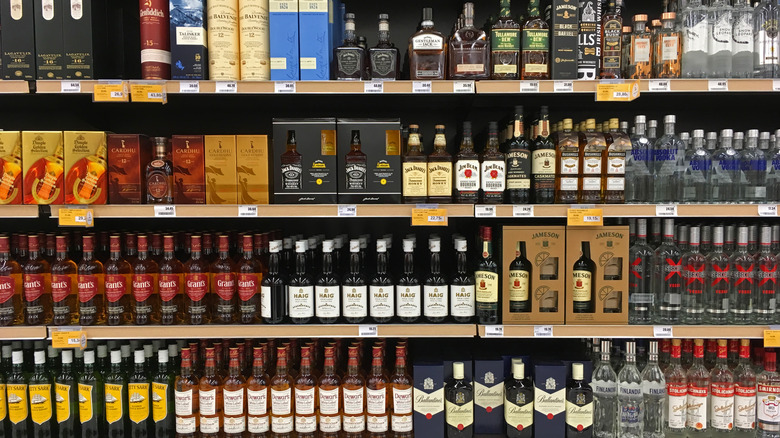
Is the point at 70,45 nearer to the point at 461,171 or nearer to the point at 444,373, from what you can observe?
the point at 461,171

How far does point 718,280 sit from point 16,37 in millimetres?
3262

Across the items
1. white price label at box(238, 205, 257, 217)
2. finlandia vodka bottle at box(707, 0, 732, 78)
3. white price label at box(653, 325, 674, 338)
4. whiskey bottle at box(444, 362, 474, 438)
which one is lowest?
whiskey bottle at box(444, 362, 474, 438)

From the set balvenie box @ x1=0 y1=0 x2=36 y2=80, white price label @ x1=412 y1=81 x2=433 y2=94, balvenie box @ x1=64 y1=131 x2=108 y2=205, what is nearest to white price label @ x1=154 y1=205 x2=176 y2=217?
balvenie box @ x1=64 y1=131 x2=108 y2=205

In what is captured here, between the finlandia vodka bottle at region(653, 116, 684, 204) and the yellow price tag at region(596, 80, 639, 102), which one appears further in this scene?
the finlandia vodka bottle at region(653, 116, 684, 204)

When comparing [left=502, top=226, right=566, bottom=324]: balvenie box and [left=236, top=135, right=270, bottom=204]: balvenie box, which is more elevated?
[left=236, top=135, right=270, bottom=204]: balvenie box

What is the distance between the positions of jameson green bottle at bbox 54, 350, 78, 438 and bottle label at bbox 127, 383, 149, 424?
259 millimetres

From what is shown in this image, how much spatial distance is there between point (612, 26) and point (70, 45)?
7.74 ft

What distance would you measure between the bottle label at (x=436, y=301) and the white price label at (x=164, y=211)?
1146 millimetres

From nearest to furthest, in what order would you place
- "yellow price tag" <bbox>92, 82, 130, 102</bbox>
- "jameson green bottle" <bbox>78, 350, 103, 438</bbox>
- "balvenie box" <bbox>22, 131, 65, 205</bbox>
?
"yellow price tag" <bbox>92, 82, 130, 102</bbox> < "balvenie box" <bbox>22, 131, 65, 205</bbox> < "jameson green bottle" <bbox>78, 350, 103, 438</bbox>

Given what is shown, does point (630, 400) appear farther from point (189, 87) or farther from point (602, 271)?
point (189, 87)

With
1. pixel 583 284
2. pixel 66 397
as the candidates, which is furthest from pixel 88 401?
pixel 583 284

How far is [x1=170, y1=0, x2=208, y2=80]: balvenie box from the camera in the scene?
2.16 metres

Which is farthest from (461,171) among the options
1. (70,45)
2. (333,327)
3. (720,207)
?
(70,45)

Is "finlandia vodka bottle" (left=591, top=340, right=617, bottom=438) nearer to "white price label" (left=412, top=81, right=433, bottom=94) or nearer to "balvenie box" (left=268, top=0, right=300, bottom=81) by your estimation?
"white price label" (left=412, top=81, right=433, bottom=94)
